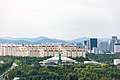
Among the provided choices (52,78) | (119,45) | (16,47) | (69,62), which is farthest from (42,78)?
(119,45)

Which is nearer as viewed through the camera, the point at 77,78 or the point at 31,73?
the point at 77,78

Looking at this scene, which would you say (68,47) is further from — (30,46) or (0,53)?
(0,53)

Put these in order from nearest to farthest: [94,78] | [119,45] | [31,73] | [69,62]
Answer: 1. [94,78]
2. [31,73]
3. [69,62]
4. [119,45]

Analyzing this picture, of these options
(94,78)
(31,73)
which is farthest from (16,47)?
(94,78)

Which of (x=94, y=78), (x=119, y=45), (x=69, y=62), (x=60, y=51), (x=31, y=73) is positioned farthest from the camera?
(x=119, y=45)

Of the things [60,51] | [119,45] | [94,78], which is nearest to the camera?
[94,78]

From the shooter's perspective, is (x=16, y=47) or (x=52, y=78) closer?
(x=52, y=78)

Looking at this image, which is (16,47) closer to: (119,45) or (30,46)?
(30,46)

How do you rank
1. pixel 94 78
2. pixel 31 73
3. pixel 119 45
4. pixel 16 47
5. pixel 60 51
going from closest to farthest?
1. pixel 94 78
2. pixel 31 73
3. pixel 60 51
4. pixel 16 47
5. pixel 119 45
